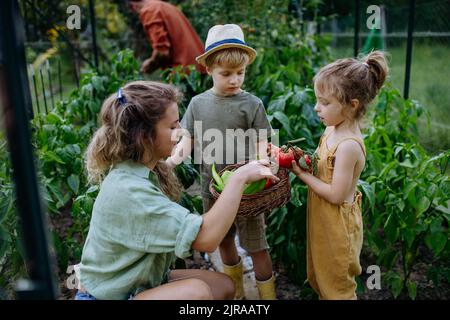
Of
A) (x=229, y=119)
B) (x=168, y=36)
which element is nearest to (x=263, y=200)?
(x=229, y=119)

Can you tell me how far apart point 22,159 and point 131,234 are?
0.70 meters

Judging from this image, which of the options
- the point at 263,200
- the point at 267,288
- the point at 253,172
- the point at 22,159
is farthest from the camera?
the point at 267,288

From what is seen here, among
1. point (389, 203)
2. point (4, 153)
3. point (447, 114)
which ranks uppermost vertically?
point (4, 153)

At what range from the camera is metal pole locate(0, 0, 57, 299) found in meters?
0.99

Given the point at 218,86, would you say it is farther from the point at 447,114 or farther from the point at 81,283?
the point at 447,114

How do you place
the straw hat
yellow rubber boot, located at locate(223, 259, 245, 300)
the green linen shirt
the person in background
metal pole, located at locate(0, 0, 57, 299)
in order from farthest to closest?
the person in background
yellow rubber boot, located at locate(223, 259, 245, 300)
the straw hat
the green linen shirt
metal pole, located at locate(0, 0, 57, 299)

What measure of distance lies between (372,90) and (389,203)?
2.09 ft

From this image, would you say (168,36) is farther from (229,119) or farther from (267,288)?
(267,288)

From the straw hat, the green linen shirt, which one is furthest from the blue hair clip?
the straw hat

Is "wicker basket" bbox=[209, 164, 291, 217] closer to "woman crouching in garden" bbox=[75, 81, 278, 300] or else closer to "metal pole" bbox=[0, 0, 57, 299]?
"woman crouching in garden" bbox=[75, 81, 278, 300]

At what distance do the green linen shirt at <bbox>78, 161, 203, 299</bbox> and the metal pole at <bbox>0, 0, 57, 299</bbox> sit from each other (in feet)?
1.78

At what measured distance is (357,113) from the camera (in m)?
2.08

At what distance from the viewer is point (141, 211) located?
164 centimetres
